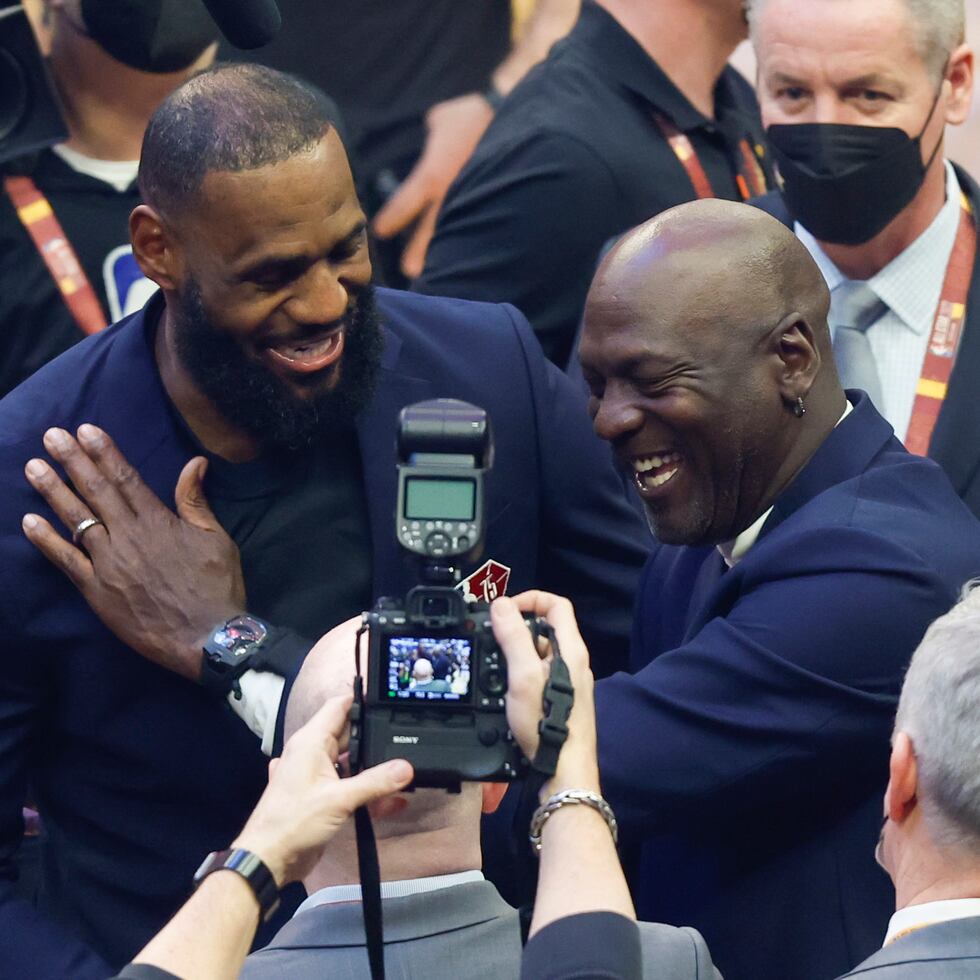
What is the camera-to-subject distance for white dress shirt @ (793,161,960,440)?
3271 mm

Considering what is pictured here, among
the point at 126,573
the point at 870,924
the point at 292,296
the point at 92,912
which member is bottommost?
the point at 92,912

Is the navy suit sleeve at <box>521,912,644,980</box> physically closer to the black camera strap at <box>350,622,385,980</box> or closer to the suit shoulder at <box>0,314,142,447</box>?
the black camera strap at <box>350,622,385,980</box>

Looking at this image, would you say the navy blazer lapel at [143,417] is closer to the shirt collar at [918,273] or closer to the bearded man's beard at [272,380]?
the bearded man's beard at [272,380]

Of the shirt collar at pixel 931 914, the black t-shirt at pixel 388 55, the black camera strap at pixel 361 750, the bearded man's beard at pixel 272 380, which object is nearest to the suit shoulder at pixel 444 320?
the bearded man's beard at pixel 272 380

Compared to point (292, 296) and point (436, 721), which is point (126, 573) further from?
point (436, 721)

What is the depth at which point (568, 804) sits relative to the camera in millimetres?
1804

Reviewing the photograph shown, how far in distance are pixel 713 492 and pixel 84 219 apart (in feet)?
5.30

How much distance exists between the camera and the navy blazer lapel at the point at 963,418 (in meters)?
3.16

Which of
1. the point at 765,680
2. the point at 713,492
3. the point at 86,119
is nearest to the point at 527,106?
the point at 86,119

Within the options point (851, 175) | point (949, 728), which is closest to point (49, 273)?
point (851, 175)

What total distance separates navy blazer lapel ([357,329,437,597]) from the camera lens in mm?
1317

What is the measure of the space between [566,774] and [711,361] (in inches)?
30.4

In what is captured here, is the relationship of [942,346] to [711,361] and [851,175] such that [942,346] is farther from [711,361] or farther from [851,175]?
[711,361]

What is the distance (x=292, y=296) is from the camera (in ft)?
8.41
